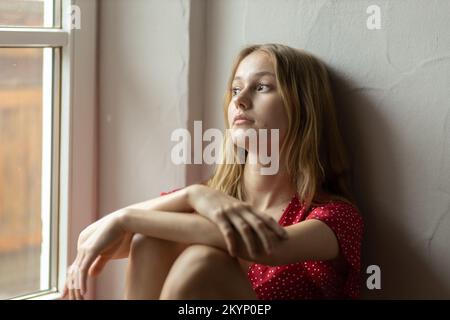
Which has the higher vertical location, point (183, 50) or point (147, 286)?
point (183, 50)

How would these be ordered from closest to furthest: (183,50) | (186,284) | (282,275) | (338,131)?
(186,284)
(282,275)
(338,131)
(183,50)

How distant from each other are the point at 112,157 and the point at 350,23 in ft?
2.12

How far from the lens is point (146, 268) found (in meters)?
1.21

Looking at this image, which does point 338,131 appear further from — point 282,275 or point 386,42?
point 282,275

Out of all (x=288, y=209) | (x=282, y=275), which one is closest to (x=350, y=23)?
(x=288, y=209)

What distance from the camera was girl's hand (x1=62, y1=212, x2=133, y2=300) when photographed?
121 centimetres

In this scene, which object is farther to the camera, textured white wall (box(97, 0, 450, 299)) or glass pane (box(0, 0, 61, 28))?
glass pane (box(0, 0, 61, 28))

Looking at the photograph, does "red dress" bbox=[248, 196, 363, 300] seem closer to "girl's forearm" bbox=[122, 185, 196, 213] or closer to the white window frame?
"girl's forearm" bbox=[122, 185, 196, 213]

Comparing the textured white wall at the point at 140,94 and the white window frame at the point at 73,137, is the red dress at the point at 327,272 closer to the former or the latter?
the textured white wall at the point at 140,94

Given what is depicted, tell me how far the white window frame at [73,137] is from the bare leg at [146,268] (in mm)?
457

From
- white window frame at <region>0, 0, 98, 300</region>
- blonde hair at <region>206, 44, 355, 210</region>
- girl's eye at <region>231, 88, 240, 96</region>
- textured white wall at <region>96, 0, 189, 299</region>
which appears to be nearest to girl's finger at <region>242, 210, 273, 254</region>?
blonde hair at <region>206, 44, 355, 210</region>

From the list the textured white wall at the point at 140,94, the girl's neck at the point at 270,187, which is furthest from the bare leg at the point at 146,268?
the textured white wall at the point at 140,94

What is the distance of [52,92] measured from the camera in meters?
1.61

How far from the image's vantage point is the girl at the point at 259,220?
1.13m
